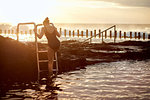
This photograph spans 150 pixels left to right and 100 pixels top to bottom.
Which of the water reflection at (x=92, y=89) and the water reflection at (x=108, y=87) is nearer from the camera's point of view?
the water reflection at (x=92, y=89)

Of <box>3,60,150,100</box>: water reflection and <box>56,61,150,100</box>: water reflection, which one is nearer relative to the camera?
<box>3,60,150,100</box>: water reflection

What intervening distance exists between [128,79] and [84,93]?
328 cm

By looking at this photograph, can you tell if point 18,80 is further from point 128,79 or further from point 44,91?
point 128,79

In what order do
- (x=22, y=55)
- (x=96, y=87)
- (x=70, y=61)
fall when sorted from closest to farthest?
(x=96, y=87) < (x=22, y=55) < (x=70, y=61)

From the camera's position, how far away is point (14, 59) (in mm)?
14703

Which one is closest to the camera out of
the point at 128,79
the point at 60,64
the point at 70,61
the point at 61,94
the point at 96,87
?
the point at 61,94

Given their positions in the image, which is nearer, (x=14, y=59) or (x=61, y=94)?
(x=61, y=94)

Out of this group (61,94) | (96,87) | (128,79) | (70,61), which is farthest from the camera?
(70,61)

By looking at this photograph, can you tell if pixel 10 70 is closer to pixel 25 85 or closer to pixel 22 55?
pixel 22 55

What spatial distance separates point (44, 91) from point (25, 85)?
141 centimetres

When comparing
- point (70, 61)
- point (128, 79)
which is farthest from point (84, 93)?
point (70, 61)

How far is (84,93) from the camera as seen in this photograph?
8.55m

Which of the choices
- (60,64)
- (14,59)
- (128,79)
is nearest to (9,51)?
(14,59)

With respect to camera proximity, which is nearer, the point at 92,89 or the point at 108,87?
the point at 92,89
